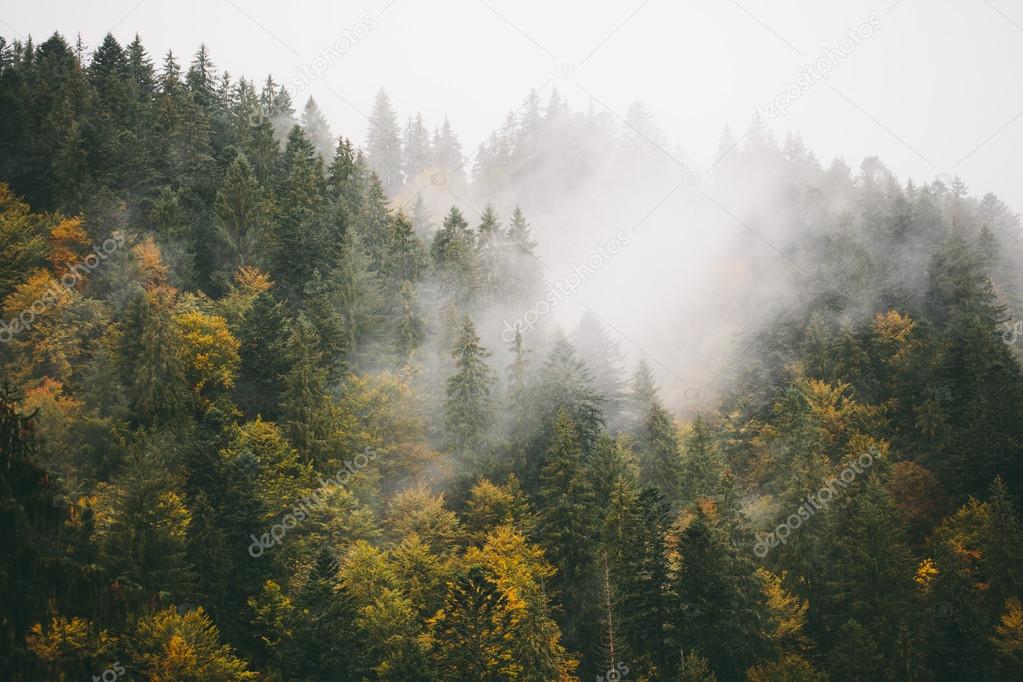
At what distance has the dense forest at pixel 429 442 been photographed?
132 ft

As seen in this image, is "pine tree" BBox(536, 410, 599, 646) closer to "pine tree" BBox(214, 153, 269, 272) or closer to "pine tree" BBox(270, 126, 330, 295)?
"pine tree" BBox(270, 126, 330, 295)

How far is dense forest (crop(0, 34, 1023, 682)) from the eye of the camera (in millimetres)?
40375

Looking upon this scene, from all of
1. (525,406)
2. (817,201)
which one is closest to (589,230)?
(817,201)

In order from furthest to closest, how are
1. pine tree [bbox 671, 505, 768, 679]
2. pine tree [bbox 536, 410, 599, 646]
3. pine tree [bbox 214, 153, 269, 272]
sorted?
pine tree [bbox 214, 153, 269, 272]
pine tree [bbox 536, 410, 599, 646]
pine tree [bbox 671, 505, 768, 679]

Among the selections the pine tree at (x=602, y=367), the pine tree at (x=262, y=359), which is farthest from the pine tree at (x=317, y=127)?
the pine tree at (x=262, y=359)

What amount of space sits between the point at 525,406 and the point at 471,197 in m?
57.5

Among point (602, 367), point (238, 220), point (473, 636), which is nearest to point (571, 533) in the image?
point (473, 636)

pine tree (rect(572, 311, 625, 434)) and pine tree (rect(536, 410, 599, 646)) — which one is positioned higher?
pine tree (rect(572, 311, 625, 434))

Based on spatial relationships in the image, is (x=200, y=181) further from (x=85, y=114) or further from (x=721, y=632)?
(x=721, y=632)

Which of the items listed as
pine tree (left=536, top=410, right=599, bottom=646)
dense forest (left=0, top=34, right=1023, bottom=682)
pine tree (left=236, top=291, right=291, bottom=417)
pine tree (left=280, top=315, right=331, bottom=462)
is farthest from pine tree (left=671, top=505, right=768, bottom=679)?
pine tree (left=236, top=291, right=291, bottom=417)

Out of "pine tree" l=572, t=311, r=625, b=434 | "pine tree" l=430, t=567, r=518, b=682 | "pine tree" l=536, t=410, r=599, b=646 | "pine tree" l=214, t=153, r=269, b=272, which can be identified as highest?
"pine tree" l=214, t=153, r=269, b=272

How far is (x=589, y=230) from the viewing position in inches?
4269

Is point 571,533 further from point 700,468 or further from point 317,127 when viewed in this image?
point 317,127

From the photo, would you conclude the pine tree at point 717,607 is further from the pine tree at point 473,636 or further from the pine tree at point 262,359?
the pine tree at point 262,359
